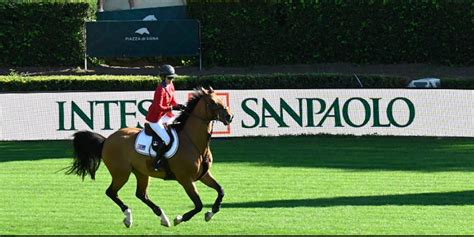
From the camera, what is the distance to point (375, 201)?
1938 cm

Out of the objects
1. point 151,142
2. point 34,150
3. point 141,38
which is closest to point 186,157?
point 151,142

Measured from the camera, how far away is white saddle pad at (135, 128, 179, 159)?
16.2 metres

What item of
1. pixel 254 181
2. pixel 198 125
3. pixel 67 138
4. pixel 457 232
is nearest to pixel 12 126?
pixel 67 138

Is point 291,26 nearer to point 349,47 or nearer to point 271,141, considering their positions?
point 349,47

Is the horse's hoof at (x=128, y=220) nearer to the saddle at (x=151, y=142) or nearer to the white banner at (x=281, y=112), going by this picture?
the saddle at (x=151, y=142)

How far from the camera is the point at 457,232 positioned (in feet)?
51.4

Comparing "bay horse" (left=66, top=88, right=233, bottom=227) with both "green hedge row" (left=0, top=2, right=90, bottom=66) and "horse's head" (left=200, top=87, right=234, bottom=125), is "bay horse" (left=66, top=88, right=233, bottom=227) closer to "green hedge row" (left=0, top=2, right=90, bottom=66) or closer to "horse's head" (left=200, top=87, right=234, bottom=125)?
"horse's head" (left=200, top=87, right=234, bottom=125)

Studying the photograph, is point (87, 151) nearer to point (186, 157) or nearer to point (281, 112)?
point (186, 157)

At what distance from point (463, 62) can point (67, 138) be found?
16.0 metres

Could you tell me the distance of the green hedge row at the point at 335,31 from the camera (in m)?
39.2

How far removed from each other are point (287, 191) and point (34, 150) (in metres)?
9.04

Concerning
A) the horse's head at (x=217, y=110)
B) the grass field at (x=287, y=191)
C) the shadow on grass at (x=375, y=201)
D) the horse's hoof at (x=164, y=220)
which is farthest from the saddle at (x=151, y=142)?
the shadow on grass at (x=375, y=201)

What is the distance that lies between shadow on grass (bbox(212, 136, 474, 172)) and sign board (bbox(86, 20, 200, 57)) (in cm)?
941

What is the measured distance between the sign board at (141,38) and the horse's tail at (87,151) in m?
20.6
